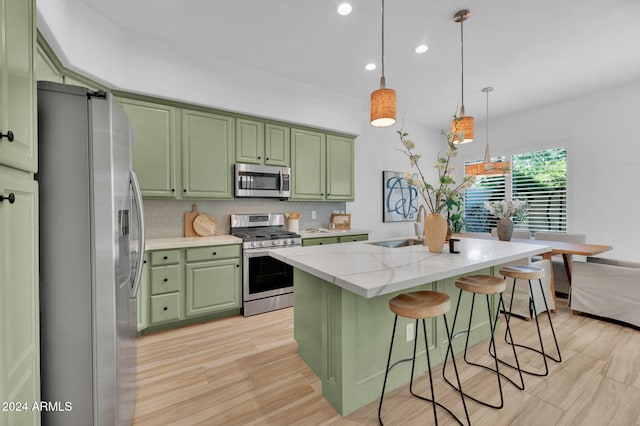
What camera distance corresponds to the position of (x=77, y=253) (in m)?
1.14

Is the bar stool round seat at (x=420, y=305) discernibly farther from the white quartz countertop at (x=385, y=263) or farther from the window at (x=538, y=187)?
the window at (x=538, y=187)

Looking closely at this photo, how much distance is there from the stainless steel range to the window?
4133mm

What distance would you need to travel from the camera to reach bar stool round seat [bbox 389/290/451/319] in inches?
57.8

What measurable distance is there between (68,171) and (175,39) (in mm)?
2433

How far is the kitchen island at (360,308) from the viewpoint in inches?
59.7

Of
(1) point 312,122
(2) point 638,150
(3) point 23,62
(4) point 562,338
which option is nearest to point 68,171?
(3) point 23,62

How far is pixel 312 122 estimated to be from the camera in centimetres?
390

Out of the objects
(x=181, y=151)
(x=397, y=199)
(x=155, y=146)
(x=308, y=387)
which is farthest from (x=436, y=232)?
(x=397, y=199)

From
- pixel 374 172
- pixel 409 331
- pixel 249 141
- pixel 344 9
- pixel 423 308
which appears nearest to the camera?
pixel 423 308

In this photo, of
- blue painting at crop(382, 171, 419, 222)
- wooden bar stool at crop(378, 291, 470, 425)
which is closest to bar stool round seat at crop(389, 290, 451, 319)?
wooden bar stool at crop(378, 291, 470, 425)

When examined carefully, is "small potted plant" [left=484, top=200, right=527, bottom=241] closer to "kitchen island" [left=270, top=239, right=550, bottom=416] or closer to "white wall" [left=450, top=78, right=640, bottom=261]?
"white wall" [left=450, top=78, right=640, bottom=261]

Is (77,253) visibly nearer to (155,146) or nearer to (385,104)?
(385,104)

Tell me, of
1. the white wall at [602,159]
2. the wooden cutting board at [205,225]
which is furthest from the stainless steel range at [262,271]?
the white wall at [602,159]

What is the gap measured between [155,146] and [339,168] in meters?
2.45
